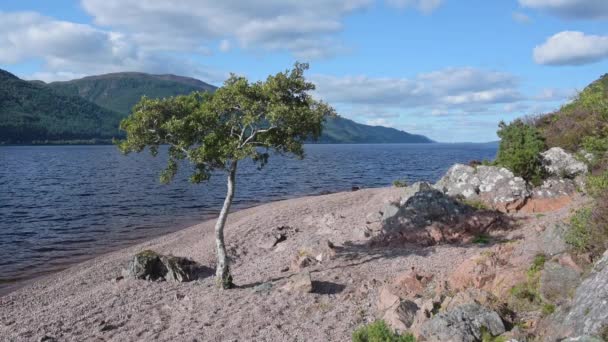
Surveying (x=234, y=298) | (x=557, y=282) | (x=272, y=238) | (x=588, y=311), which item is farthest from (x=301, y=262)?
(x=588, y=311)

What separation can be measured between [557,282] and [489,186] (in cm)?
1573

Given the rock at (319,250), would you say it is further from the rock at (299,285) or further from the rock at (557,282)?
the rock at (557,282)

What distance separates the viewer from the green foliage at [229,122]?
51.1 feet

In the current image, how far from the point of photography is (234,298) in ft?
49.0

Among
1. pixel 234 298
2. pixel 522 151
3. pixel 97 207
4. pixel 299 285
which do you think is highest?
pixel 522 151

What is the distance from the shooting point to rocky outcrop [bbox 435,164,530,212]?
75.8ft

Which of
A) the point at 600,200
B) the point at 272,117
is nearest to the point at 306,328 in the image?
the point at 272,117

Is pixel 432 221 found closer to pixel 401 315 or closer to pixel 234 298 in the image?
pixel 234 298

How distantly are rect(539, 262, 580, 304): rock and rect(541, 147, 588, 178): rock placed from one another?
1679 centimetres

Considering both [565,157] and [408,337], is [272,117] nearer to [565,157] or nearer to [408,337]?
[408,337]

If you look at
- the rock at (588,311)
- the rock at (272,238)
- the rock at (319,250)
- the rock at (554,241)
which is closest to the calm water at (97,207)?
the rock at (272,238)

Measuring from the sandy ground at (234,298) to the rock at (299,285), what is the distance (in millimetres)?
232

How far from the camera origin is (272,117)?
49.9 feet

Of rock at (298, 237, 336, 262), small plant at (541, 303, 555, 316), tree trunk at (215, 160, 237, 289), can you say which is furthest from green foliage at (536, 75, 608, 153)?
tree trunk at (215, 160, 237, 289)
